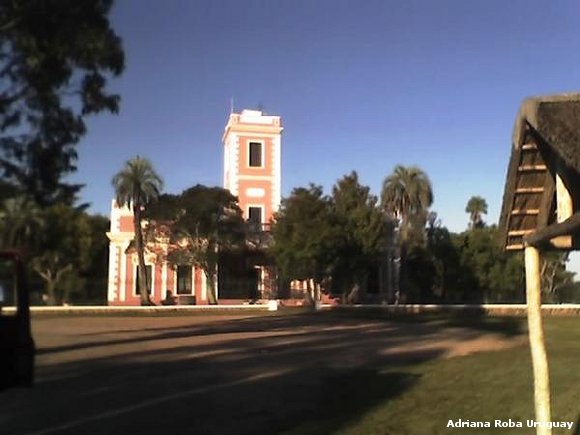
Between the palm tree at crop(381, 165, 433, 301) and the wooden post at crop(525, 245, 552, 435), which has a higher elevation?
the palm tree at crop(381, 165, 433, 301)

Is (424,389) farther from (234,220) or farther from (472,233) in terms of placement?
(472,233)

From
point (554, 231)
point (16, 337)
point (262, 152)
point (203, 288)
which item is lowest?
point (16, 337)

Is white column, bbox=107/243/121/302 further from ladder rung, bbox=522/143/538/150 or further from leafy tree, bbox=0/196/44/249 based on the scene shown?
ladder rung, bbox=522/143/538/150

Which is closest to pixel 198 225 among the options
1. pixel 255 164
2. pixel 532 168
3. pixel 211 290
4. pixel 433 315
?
pixel 211 290

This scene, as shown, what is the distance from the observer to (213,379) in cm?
1477

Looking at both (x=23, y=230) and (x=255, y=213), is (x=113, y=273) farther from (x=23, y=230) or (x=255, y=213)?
(x=255, y=213)

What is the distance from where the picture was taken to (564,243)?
26.7ft

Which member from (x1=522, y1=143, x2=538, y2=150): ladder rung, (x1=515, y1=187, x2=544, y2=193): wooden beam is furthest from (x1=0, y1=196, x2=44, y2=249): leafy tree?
(x1=522, y1=143, x2=538, y2=150): ladder rung

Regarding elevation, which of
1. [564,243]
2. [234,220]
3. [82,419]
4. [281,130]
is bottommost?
[82,419]

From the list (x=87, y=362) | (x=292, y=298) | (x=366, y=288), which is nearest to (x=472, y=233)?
(x=366, y=288)

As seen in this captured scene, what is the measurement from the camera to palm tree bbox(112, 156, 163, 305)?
5184cm

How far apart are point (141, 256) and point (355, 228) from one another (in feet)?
46.7

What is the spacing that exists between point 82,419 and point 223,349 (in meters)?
10.1

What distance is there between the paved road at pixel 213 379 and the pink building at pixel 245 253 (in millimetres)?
28436
